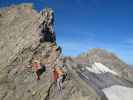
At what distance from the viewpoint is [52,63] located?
116 feet

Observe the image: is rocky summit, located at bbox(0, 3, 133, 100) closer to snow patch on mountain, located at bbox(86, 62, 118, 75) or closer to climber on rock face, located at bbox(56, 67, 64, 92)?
climber on rock face, located at bbox(56, 67, 64, 92)

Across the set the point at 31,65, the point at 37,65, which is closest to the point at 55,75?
the point at 37,65

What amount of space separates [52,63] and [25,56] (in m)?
3.93

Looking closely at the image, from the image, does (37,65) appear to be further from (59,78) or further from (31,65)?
(59,78)

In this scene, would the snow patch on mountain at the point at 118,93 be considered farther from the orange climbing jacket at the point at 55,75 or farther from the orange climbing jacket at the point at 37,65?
the orange climbing jacket at the point at 37,65

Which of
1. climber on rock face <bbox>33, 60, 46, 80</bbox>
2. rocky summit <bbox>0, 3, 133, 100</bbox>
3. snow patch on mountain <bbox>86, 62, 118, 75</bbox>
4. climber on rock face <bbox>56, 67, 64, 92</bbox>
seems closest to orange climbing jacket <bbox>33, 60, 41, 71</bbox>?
climber on rock face <bbox>33, 60, 46, 80</bbox>

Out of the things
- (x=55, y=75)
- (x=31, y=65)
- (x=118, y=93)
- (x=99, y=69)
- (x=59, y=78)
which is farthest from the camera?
(x=99, y=69)

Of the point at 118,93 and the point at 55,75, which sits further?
the point at 118,93

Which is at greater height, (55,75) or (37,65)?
(37,65)

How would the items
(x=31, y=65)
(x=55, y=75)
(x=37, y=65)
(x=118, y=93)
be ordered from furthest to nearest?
(x=118, y=93) < (x=31, y=65) < (x=37, y=65) < (x=55, y=75)

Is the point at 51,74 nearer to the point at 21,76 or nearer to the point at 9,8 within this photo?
the point at 21,76

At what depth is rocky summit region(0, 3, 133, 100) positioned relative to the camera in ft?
107

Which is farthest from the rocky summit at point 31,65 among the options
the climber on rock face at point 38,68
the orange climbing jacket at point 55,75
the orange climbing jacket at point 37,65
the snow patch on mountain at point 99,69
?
the snow patch on mountain at point 99,69

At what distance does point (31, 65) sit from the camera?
35062 mm
